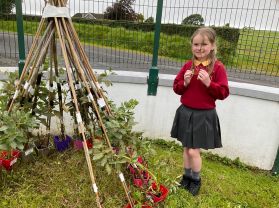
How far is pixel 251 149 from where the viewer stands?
405 cm

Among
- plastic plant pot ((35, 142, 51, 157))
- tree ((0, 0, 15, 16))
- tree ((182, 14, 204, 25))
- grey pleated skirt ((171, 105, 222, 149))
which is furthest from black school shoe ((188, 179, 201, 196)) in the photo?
tree ((0, 0, 15, 16))

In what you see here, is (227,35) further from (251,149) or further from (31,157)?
(31,157)

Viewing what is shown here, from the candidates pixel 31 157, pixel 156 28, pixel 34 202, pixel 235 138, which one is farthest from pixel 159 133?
pixel 34 202

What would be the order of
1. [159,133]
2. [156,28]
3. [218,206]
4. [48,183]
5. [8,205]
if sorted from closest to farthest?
[8,205], [48,183], [218,206], [156,28], [159,133]

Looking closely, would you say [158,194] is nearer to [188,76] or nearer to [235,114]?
[188,76]

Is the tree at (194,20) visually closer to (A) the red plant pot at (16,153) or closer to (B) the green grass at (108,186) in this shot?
(B) the green grass at (108,186)

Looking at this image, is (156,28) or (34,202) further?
(156,28)

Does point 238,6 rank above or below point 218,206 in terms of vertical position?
above

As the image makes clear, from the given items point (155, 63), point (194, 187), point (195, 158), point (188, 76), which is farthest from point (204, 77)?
point (155, 63)

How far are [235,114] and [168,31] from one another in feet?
4.37

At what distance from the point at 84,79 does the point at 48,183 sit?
1015 millimetres

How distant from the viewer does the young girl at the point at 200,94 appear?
→ 2848mm

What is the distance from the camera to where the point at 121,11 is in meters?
4.16

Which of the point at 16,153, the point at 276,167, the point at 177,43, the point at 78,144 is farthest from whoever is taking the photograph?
the point at 177,43
